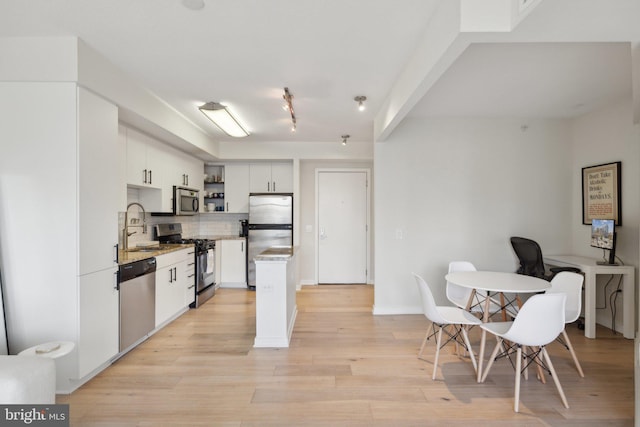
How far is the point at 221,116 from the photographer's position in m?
3.63

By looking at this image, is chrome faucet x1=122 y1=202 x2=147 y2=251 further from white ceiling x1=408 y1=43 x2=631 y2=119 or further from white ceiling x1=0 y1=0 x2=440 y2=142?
white ceiling x1=408 y1=43 x2=631 y2=119

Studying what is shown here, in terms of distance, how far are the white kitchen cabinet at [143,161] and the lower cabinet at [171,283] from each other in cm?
91

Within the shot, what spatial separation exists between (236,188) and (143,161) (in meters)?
2.12

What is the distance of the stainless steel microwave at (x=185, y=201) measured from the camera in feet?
15.0

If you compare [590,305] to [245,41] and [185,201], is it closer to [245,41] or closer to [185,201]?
[245,41]

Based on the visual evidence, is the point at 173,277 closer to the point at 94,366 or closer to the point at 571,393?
the point at 94,366

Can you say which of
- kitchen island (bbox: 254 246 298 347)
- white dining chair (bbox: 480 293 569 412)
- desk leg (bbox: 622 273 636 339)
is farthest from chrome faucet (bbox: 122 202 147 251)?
desk leg (bbox: 622 273 636 339)

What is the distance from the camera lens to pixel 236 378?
259 cm

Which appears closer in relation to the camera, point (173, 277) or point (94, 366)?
point (94, 366)

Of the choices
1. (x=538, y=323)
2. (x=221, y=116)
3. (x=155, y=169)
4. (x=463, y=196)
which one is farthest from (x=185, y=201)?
(x=538, y=323)

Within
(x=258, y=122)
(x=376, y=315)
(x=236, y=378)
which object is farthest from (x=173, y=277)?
(x=376, y=315)

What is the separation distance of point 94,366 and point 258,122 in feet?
10.4

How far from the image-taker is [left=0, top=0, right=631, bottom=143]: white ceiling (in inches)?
79.8

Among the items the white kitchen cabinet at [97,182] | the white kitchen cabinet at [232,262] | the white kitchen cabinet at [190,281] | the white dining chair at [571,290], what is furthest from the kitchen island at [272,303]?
the white kitchen cabinet at [232,262]
